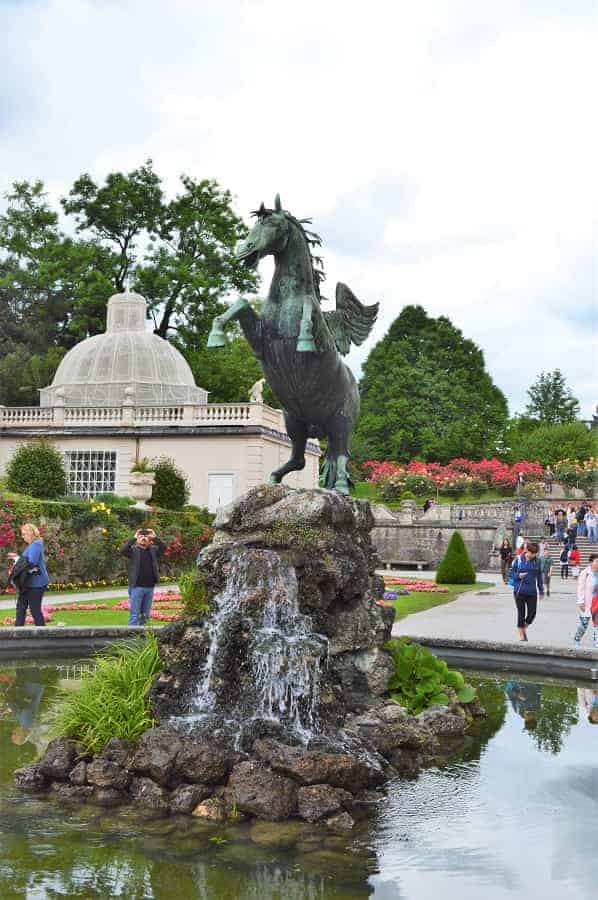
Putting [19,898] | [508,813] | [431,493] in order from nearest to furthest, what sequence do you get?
1. [19,898]
2. [508,813]
3. [431,493]

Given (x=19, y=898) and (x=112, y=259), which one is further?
(x=112, y=259)

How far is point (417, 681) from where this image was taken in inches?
305

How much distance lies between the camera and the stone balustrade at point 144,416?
110 ft

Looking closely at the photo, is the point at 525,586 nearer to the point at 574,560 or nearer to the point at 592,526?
the point at 574,560

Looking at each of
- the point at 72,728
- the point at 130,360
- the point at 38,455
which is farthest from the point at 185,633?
the point at 130,360

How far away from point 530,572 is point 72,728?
7791 mm

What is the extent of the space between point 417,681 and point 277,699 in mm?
1853

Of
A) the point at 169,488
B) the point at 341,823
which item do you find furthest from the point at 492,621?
the point at 169,488

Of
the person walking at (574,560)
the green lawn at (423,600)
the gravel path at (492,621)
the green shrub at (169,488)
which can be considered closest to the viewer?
the gravel path at (492,621)

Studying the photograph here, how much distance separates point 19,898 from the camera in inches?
163

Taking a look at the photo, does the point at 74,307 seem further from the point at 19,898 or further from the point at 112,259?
the point at 19,898

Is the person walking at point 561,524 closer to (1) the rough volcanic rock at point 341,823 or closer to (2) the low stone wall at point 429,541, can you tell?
(2) the low stone wall at point 429,541

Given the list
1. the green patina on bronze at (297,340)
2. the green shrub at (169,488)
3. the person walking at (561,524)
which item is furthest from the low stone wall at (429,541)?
the green patina on bronze at (297,340)

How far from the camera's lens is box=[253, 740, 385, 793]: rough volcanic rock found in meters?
5.51
